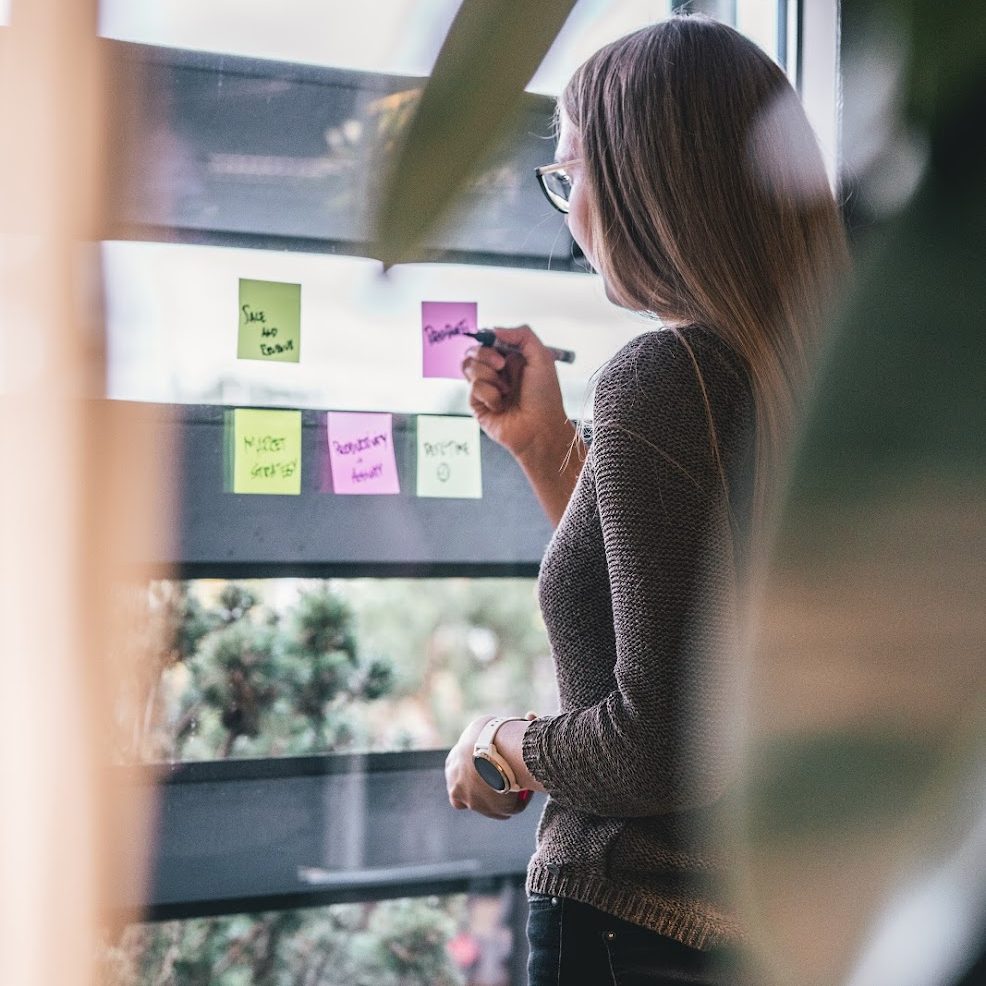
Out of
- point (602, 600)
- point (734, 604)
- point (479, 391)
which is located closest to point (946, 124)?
point (734, 604)

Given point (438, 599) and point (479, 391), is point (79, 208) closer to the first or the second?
point (479, 391)

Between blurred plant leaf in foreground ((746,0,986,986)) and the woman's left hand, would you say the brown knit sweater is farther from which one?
blurred plant leaf in foreground ((746,0,986,986))

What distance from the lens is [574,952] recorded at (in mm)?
910

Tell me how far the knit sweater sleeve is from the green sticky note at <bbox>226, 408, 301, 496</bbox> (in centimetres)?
53

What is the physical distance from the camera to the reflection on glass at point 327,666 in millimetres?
1214

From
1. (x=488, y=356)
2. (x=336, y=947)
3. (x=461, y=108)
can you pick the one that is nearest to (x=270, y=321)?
(x=488, y=356)

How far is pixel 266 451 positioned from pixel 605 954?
2.22ft

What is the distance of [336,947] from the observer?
131 centimetres

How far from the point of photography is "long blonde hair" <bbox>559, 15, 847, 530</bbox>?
0.83m

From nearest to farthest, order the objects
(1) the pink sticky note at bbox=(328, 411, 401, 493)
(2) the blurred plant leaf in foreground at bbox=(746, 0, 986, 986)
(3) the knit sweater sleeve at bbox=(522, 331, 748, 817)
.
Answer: (2) the blurred plant leaf in foreground at bbox=(746, 0, 986, 986) < (3) the knit sweater sleeve at bbox=(522, 331, 748, 817) < (1) the pink sticky note at bbox=(328, 411, 401, 493)

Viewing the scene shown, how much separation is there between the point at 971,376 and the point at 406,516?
44.8 inches

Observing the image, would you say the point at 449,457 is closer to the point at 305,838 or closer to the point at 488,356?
the point at 488,356

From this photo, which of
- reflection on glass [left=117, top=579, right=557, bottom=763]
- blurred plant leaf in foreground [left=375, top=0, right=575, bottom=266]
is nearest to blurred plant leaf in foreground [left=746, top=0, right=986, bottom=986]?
blurred plant leaf in foreground [left=375, top=0, right=575, bottom=266]

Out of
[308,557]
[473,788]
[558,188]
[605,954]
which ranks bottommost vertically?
[605,954]
